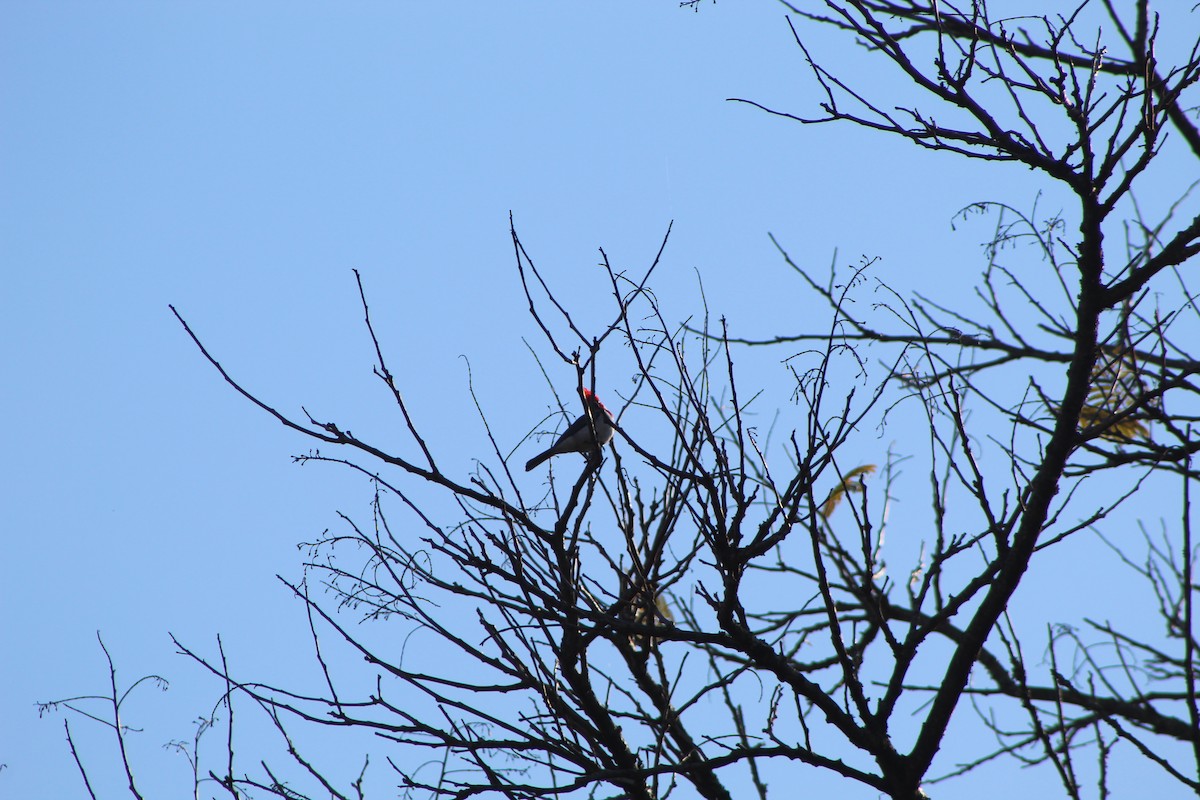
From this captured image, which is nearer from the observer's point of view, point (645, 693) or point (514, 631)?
point (514, 631)

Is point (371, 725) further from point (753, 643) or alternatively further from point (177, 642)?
point (753, 643)

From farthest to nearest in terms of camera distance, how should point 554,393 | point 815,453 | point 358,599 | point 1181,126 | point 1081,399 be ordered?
1. point 1181,126
2. point 554,393
3. point 358,599
4. point 815,453
5. point 1081,399

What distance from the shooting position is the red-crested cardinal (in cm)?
339

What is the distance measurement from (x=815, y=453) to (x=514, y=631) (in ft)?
3.89

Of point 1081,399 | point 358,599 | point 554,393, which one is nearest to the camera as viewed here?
point 1081,399

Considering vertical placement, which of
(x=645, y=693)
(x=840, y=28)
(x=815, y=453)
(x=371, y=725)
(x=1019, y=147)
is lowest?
(x=371, y=725)

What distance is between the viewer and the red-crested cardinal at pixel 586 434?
3393 millimetres

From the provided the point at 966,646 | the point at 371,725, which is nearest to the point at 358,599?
the point at 371,725

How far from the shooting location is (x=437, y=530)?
3.48m

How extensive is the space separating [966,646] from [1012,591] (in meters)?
0.23

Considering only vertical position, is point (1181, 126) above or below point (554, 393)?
above

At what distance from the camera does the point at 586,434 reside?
7613 mm

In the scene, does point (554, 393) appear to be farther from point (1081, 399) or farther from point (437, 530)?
point (1081, 399)

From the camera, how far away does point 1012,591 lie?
3242mm
